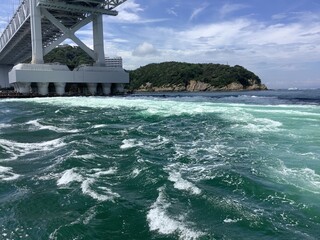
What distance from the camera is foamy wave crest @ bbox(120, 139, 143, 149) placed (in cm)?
1005

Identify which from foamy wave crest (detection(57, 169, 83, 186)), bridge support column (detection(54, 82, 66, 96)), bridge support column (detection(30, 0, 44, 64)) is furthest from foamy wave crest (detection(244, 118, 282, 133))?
bridge support column (detection(30, 0, 44, 64))

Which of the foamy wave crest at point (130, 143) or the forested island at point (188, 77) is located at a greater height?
the forested island at point (188, 77)

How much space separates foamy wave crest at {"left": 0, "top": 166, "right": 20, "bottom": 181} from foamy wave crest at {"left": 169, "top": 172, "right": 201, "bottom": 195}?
337 cm

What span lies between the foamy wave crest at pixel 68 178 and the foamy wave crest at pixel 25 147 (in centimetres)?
238

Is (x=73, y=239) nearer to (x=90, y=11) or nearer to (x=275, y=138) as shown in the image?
(x=275, y=138)

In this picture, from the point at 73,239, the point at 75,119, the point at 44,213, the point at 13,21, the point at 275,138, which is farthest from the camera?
the point at 13,21

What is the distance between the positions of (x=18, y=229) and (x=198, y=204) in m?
2.75

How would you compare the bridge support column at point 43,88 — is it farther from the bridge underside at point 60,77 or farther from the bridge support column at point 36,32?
the bridge support column at point 36,32

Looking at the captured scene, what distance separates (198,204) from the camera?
18.0 ft

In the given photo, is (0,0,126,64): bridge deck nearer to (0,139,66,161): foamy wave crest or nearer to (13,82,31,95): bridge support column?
(13,82,31,95): bridge support column

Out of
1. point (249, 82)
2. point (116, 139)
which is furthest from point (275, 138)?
point (249, 82)

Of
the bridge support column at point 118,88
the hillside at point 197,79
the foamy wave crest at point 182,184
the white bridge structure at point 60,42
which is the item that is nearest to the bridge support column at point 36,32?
the white bridge structure at point 60,42

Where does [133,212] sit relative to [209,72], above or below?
below

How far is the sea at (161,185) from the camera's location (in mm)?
4688
